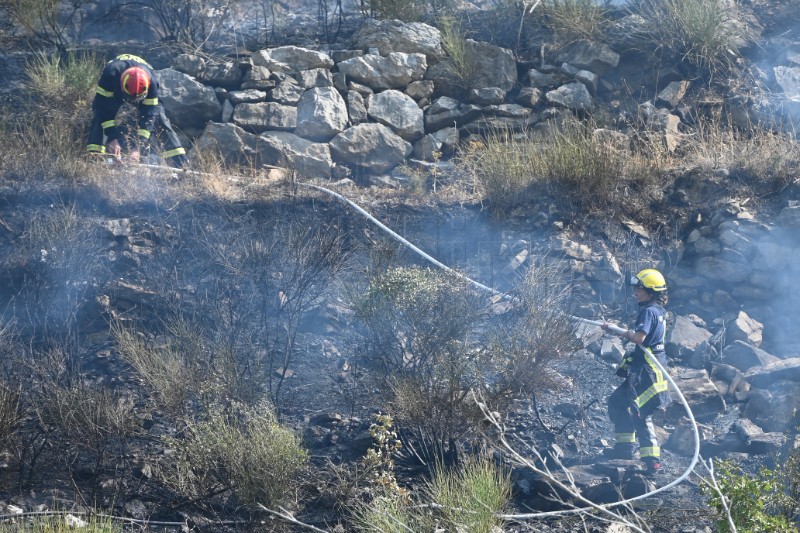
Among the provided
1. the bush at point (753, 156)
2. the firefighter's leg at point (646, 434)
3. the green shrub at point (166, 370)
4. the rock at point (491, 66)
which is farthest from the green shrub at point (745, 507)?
the rock at point (491, 66)

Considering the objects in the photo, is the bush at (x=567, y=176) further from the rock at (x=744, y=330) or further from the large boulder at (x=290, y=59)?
Answer: the large boulder at (x=290, y=59)

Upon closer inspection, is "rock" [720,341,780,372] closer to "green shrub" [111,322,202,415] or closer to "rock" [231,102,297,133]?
"green shrub" [111,322,202,415]

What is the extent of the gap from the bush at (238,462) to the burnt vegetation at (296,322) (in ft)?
0.06

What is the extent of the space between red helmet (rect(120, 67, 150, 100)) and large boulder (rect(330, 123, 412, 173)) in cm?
215

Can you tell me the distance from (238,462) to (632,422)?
2.87m

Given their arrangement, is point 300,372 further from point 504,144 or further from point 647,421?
point 504,144

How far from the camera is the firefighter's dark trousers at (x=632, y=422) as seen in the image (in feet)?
22.4

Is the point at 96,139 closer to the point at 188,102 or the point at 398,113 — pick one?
the point at 188,102

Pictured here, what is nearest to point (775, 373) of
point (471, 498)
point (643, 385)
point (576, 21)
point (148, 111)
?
point (643, 385)

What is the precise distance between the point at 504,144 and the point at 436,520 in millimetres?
5591

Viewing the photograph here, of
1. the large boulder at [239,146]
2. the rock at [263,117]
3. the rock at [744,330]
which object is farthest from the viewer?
the rock at [263,117]

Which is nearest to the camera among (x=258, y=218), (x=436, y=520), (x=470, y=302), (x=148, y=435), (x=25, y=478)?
(x=436, y=520)

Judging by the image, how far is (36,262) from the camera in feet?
26.8

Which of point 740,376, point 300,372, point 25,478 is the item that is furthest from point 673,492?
point 25,478
